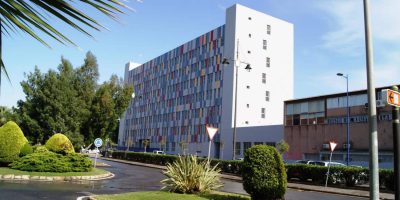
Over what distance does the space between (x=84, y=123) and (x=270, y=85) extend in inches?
1481

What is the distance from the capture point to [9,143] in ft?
81.5

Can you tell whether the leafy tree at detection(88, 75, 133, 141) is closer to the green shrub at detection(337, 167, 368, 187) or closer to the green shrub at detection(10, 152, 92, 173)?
the green shrub at detection(10, 152, 92, 173)

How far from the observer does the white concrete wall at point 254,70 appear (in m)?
63.2

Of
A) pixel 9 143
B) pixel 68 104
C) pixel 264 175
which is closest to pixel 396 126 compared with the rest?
pixel 264 175

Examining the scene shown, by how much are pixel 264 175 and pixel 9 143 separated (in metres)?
18.5

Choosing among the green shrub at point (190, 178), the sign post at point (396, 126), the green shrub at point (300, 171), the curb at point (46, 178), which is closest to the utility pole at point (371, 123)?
the sign post at point (396, 126)

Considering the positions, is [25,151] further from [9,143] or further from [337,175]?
[337,175]

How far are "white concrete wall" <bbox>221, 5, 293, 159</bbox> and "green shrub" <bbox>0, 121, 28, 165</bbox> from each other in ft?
126

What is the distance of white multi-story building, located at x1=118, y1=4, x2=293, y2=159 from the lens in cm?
6281

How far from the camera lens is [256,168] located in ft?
39.7

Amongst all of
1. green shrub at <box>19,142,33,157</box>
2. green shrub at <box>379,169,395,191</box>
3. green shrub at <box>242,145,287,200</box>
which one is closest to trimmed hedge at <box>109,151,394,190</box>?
green shrub at <box>379,169,395,191</box>

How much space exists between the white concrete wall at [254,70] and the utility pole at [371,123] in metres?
51.4

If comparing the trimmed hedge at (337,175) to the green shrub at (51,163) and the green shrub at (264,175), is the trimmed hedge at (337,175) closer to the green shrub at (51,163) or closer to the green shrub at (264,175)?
the green shrub at (51,163)

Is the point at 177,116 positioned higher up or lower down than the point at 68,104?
higher up
